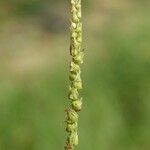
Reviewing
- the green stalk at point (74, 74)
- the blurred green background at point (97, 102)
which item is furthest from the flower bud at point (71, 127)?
the blurred green background at point (97, 102)

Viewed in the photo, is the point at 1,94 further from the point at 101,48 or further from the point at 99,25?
the point at 99,25

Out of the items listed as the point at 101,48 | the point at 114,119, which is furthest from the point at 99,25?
the point at 114,119

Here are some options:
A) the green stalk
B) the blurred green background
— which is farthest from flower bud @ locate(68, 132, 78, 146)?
the blurred green background

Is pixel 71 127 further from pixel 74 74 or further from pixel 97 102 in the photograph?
pixel 97 102

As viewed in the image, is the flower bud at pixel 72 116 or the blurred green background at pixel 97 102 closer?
the flower bud at pixel 72 116

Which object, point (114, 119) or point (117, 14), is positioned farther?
point (117, 14)

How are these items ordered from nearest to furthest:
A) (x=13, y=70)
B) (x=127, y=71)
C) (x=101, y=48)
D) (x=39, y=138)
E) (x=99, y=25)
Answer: (x=39, y=138), (x=127, y=71), (x=101, y=48), (x=13, y=70), (x=99, y=25)

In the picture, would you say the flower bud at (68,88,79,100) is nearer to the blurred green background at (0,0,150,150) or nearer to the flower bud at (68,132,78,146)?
the flower bud at (68,132,78,146)

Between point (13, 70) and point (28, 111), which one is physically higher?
point (28, 111)

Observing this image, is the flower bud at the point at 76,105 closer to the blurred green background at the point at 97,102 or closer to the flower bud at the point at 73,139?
the flower bud at the point at 73,139
